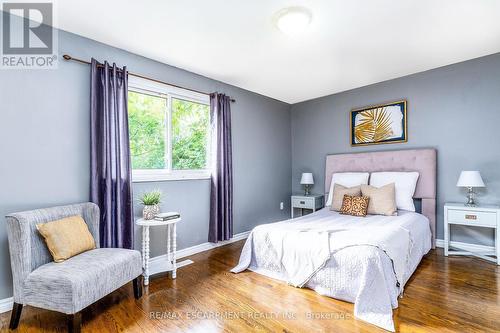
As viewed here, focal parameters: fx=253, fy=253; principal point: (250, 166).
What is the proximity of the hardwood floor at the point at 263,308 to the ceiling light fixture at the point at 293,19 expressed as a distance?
7.76 ft

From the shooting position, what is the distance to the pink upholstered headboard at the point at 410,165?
11.0 ft

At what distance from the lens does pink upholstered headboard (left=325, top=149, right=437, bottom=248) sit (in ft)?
11.0

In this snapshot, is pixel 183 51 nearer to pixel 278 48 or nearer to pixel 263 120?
pixel 278 48

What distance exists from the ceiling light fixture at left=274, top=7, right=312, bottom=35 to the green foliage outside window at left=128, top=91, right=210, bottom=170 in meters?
1.65

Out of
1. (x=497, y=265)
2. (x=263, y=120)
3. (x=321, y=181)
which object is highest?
(x=263, y=120)

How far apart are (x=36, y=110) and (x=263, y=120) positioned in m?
3.07

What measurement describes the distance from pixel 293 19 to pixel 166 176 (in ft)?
7.08

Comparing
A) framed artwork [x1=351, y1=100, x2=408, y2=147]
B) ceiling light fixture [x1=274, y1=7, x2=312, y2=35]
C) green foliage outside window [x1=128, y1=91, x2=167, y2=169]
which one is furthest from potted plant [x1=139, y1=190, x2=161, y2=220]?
framed artwork [x1=351, y1=100, x2=408, y2=147]

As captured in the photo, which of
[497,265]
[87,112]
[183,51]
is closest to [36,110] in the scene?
[87,112]

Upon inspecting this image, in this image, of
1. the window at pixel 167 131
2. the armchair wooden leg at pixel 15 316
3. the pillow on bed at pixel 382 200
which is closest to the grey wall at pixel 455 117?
the pillow on bed at pixel 382 200

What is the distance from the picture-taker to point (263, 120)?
4.41 meters

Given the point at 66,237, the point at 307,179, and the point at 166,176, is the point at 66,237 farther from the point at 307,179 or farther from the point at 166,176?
the point at 307,179

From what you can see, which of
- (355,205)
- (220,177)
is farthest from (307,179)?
(220,177)

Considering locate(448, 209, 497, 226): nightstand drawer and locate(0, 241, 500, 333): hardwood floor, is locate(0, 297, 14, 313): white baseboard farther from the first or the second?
locate(448, 209, 497, 226): nightstand drawer
